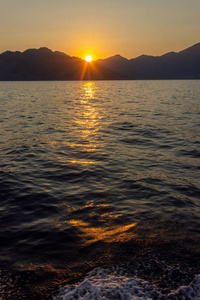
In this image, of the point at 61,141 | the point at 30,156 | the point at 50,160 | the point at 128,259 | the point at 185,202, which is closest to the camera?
the point at 128,259

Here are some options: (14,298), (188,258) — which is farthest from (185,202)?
(14,298)

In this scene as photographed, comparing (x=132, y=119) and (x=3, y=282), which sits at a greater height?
(x=132, y=119)

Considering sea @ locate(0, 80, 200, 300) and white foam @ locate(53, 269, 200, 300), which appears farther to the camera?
sea @ locate(0, 80, 200, 300)

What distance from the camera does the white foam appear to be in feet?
17.8

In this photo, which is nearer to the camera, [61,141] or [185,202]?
[185,202]

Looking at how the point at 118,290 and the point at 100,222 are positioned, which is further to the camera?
the point at 100,222

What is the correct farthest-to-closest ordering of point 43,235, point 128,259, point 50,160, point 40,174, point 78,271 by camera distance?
point 50,160, point 40,174, point 43,235, point 128,259, point 78,271

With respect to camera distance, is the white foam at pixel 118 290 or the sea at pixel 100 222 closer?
the white foam at pixel 118 290

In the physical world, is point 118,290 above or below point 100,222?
below

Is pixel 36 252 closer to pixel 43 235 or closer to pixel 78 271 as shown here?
pixel 43 235

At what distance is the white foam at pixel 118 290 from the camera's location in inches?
214

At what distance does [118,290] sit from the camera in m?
5.60

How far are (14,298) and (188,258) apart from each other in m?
4.37

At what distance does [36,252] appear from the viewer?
702 centimetres
